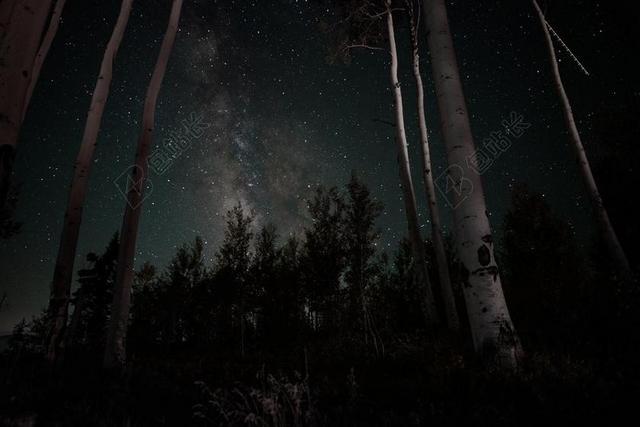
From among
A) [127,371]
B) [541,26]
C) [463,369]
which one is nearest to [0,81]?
[463,369]

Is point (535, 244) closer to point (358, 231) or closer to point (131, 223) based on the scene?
point (358, 231)

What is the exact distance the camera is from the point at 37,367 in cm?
543

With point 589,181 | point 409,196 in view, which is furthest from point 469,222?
point 589,181

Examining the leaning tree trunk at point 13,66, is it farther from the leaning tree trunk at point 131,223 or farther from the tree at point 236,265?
the tree at point 236,265

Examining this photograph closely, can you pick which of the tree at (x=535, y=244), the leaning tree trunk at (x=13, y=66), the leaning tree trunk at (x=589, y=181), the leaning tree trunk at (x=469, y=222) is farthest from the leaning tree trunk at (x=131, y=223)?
the tree at (x=535, y=244)

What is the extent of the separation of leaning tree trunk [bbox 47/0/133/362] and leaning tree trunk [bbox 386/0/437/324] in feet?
27.2

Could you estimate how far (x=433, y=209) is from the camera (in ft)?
36.1

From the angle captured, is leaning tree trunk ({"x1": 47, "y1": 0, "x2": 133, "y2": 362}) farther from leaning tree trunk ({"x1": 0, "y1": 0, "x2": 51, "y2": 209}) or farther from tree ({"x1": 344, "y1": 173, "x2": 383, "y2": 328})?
tree ({"x1": 344, "y1": 173, "x2": 383, "y2": 328})

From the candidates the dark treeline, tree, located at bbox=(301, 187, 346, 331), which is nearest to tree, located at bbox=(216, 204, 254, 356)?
tree, located at bbox=(301, 187, 346, 331)

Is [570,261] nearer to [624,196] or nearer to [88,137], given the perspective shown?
[624,196]

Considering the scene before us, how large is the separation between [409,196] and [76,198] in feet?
28.9

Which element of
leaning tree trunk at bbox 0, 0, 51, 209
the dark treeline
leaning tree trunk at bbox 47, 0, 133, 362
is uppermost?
leaning tree trunk at bbox 47, 0, 133, 362

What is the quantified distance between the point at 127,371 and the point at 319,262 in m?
15.9

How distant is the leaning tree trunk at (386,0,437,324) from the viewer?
9688 mm
